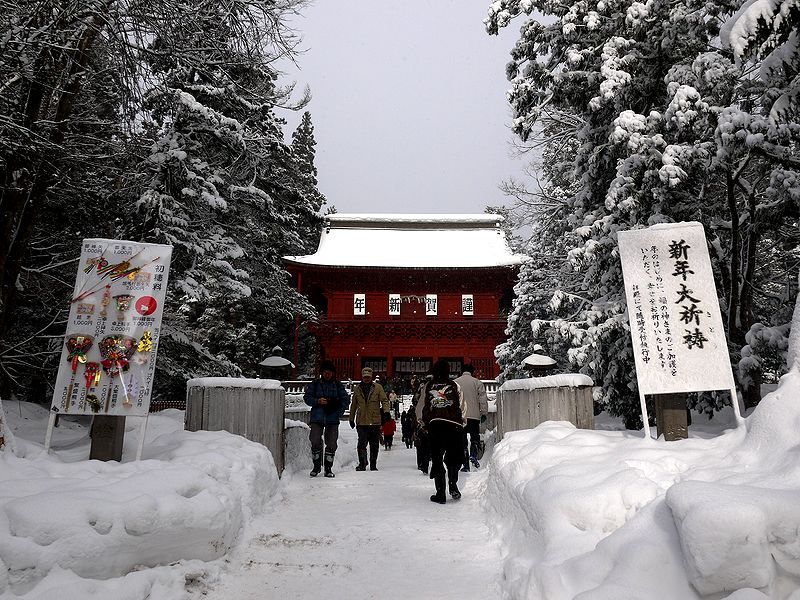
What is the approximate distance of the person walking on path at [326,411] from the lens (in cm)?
872

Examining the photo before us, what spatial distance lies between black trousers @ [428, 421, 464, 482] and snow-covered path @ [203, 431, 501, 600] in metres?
0.42

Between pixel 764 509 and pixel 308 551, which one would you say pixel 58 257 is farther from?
pixel 764 509

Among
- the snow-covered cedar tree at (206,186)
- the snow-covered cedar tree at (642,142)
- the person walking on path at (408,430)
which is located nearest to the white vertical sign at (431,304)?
the person walking on path at (408,430)

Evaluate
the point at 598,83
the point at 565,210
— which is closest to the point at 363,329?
the point at 565,210

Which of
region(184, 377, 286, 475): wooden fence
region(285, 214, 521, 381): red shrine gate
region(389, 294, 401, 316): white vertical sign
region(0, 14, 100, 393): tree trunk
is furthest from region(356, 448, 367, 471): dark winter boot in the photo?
region(389, 294, 401, 316): white vertical sign

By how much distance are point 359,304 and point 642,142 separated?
2188 cm

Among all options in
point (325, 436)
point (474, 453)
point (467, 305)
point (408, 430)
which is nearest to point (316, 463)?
point (325, 436)

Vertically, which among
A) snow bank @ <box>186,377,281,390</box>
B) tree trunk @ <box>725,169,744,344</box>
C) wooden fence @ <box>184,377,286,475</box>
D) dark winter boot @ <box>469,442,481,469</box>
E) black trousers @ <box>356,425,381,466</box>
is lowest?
dark winter boot @ <box>469,442,481,469</box>

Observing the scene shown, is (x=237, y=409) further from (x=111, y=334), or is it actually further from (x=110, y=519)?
(x=110, y=519)

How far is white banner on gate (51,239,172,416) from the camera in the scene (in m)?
5.59

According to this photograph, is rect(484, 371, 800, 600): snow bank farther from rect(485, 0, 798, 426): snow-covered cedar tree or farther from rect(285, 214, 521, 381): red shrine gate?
rect(285, 214, 521, 381): red shrine gate

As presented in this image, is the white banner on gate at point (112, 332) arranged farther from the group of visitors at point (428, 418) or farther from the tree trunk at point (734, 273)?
the tree trunk at point (734, 273)

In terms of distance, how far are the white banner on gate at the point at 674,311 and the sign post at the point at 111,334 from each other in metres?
4.76

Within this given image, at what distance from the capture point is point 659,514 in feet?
10.8
